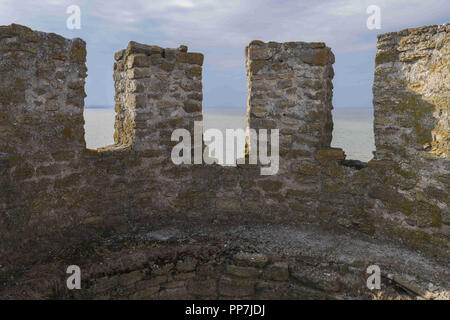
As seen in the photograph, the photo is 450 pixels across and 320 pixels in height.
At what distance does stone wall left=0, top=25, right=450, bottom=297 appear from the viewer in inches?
162

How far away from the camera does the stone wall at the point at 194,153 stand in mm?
4109

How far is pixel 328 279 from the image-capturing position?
4.00 m

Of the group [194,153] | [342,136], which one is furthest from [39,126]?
[342,136]

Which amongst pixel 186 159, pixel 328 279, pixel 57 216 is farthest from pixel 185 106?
pixel 328 279

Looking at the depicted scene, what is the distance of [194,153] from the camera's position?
210 inches

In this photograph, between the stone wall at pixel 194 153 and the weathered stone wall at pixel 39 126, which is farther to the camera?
the stone wall at pixel 194 153

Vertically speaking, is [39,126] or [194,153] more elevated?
[39,126]

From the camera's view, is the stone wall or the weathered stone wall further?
the stone wall

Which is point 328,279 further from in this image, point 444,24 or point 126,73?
point 126,73

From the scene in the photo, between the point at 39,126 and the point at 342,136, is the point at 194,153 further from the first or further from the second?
the point at 342,136

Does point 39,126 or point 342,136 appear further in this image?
point 342,136

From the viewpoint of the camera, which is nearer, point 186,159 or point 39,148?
point 39,148
